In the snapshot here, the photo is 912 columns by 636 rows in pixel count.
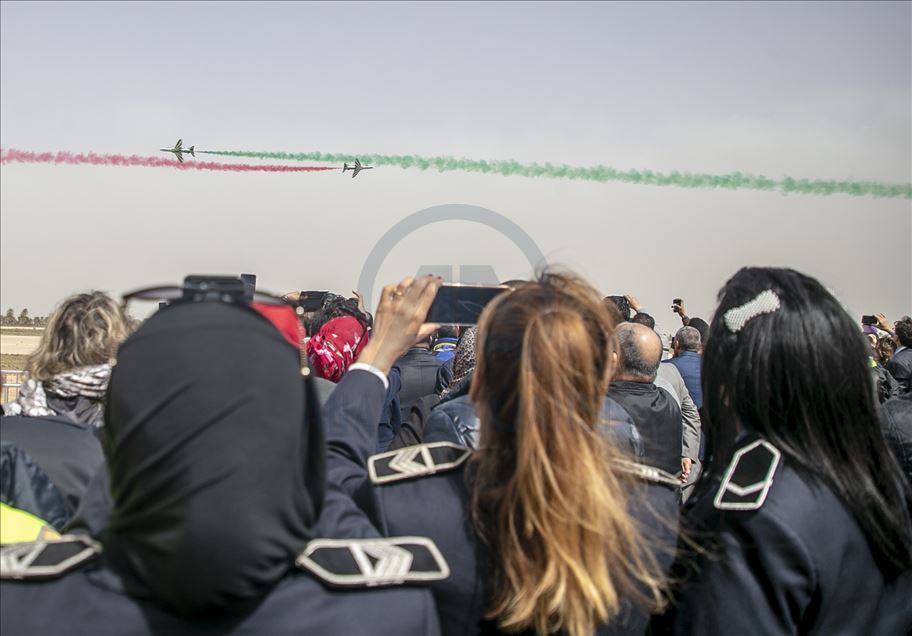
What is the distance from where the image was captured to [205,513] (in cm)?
136

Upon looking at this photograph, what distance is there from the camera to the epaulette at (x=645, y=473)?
6.66 feet

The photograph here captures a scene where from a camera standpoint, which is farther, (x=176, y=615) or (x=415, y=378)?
(x=415, y=378)

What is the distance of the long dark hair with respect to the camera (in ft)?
6.77

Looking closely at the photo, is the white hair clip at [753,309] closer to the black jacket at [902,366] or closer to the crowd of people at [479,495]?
the crowd of people at [479,495]

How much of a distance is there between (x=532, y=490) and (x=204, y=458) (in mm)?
767

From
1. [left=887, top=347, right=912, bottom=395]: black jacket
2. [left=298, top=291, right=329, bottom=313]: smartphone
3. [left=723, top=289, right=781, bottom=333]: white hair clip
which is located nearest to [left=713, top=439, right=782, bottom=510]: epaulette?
[left=723, top=289, right=781, bottom=333]: white hair clip

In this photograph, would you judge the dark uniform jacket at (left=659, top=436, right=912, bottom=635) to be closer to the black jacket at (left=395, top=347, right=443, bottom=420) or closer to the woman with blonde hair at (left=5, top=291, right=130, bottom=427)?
the woman with blonde hair at (left=5, top=291, right=130, bottom=427)

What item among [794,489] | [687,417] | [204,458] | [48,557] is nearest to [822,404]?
[794,489]

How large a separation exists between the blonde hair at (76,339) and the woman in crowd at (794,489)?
2769 millimetres

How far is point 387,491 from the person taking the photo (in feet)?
6.36

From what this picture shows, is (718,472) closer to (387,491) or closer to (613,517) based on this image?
(613,517)

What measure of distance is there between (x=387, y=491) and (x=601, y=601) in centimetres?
57

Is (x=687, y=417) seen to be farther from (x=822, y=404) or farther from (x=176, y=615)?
(x=176, y=615)

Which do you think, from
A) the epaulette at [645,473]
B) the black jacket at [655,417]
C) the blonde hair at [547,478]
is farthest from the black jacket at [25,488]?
the black jacket at [655,417]
